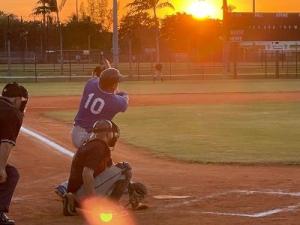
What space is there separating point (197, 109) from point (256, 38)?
182 feet

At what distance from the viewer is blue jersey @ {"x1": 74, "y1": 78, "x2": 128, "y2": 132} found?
337 inches

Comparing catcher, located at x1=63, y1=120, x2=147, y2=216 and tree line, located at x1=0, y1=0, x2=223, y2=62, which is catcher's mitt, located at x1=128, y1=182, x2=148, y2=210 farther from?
tree line, located at x1=0, y1=0, x2=223, y2=62

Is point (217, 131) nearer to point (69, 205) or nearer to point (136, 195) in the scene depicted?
point (136, 195)

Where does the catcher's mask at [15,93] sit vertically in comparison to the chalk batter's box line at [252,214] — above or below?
above

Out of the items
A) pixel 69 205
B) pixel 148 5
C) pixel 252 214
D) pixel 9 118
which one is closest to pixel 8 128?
pixel 9 118

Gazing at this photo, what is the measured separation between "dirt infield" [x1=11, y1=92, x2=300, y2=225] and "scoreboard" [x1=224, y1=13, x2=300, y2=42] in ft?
192

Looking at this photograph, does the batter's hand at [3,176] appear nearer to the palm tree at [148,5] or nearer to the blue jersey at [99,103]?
the blue jersey at [99,103]

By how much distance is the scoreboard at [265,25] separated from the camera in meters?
76.2

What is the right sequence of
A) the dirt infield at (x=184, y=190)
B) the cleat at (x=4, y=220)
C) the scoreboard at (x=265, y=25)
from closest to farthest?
the cleat at (x=4, y=220), the dirt infield at (x=184, y=190), the scoreboard at (x=265, y=25)

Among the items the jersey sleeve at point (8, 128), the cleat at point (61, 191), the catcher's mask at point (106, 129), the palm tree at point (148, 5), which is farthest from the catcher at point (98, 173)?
the palm tree at point (148, 5)

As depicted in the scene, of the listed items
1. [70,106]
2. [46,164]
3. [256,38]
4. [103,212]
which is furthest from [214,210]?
[256,38]

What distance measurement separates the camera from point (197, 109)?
26.6 meters

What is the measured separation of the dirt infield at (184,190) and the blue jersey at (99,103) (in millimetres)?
1243

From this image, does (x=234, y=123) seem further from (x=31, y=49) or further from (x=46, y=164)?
(x=31, y=49)
